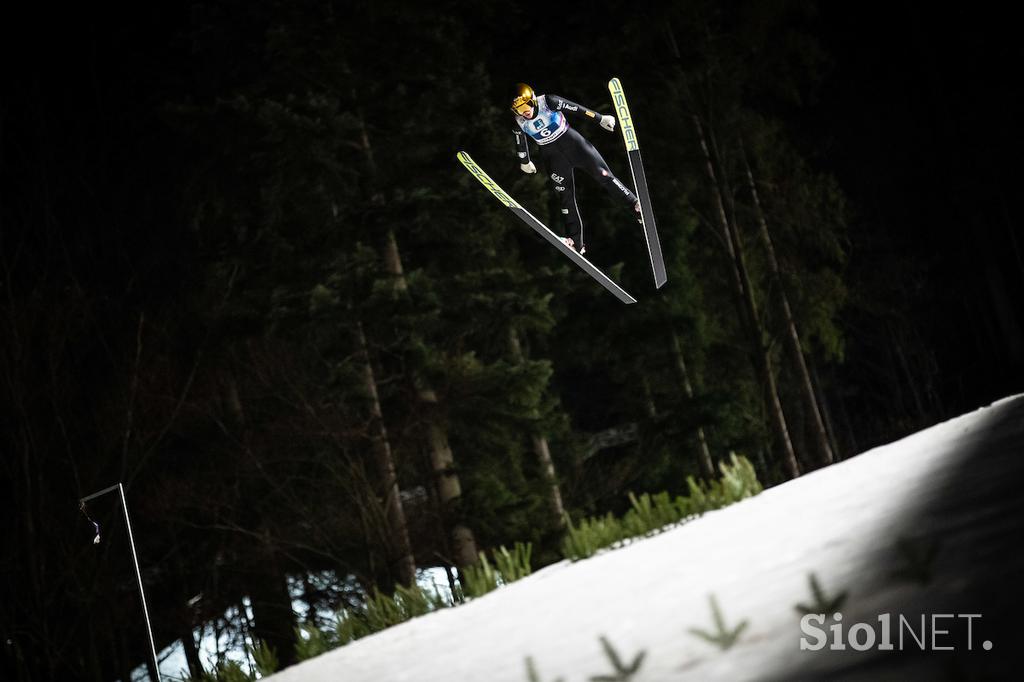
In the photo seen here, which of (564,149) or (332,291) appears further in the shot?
(332,291)

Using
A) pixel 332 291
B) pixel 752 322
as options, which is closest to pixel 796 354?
pixel 752 322

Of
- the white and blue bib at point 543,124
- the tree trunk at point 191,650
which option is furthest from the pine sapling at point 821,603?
the tree trunk at point 191,650

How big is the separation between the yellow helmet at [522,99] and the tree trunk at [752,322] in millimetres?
6992

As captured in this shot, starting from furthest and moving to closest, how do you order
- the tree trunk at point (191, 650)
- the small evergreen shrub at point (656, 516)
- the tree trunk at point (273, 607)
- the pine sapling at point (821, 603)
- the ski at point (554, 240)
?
the tree trunk at point (191, 650) → the tree trunk at point (273, 607) → the ski at point (554, 240) → the small evergreen shrub at point (656, 516) → the pine sapling at point (821, 603)

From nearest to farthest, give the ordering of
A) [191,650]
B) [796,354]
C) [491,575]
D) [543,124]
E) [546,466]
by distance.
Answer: [491,575]
[543,124]
[796,354]
[546,466]
[191,650]

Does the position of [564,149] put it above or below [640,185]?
above

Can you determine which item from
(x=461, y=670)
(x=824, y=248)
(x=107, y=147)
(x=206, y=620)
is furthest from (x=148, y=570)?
(x=824, y=248)

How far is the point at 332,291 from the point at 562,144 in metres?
5.24

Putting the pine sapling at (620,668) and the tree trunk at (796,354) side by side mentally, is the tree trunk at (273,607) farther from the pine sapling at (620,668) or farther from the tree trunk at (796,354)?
the pine sapling at (620,668)

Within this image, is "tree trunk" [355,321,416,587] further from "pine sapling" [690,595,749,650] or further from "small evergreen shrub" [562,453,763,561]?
"pine sapling" [690,595,749,650]

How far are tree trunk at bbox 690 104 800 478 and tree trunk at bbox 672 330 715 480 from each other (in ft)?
6.91

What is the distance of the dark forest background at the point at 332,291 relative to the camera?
41.0ft

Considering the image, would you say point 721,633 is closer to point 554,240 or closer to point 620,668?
point 620,668

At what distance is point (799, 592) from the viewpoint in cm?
318
